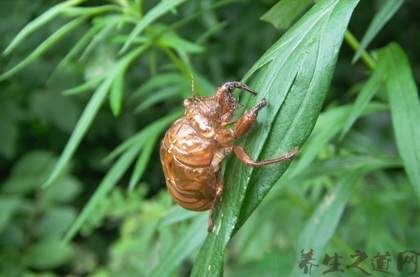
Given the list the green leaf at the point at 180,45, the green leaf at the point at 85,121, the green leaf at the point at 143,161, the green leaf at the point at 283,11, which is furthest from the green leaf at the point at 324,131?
the green leaf at the point at 85,121

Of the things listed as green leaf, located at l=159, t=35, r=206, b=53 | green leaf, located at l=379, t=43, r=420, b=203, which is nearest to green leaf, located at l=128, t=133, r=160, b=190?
green leaf, located at l=159, t=35, r=206, b=53

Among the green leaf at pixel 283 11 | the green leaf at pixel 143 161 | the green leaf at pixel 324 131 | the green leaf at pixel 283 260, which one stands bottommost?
the green leaf at pixel 283 260

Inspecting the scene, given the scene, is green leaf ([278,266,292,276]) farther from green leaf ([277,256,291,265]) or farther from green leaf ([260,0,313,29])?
green leaf ([260,0,313,29])

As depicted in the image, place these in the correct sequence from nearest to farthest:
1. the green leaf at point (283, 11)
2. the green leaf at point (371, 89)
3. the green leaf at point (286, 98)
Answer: the green leaf at point (286, 98), the green leaf at point (283, 11), the green leaf at point (371, 89)

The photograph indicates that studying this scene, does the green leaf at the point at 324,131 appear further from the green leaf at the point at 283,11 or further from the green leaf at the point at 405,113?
the green leaf at the point at 283,11

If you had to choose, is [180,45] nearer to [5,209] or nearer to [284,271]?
[284,271]

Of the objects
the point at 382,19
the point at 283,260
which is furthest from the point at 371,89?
the point at 283,260
